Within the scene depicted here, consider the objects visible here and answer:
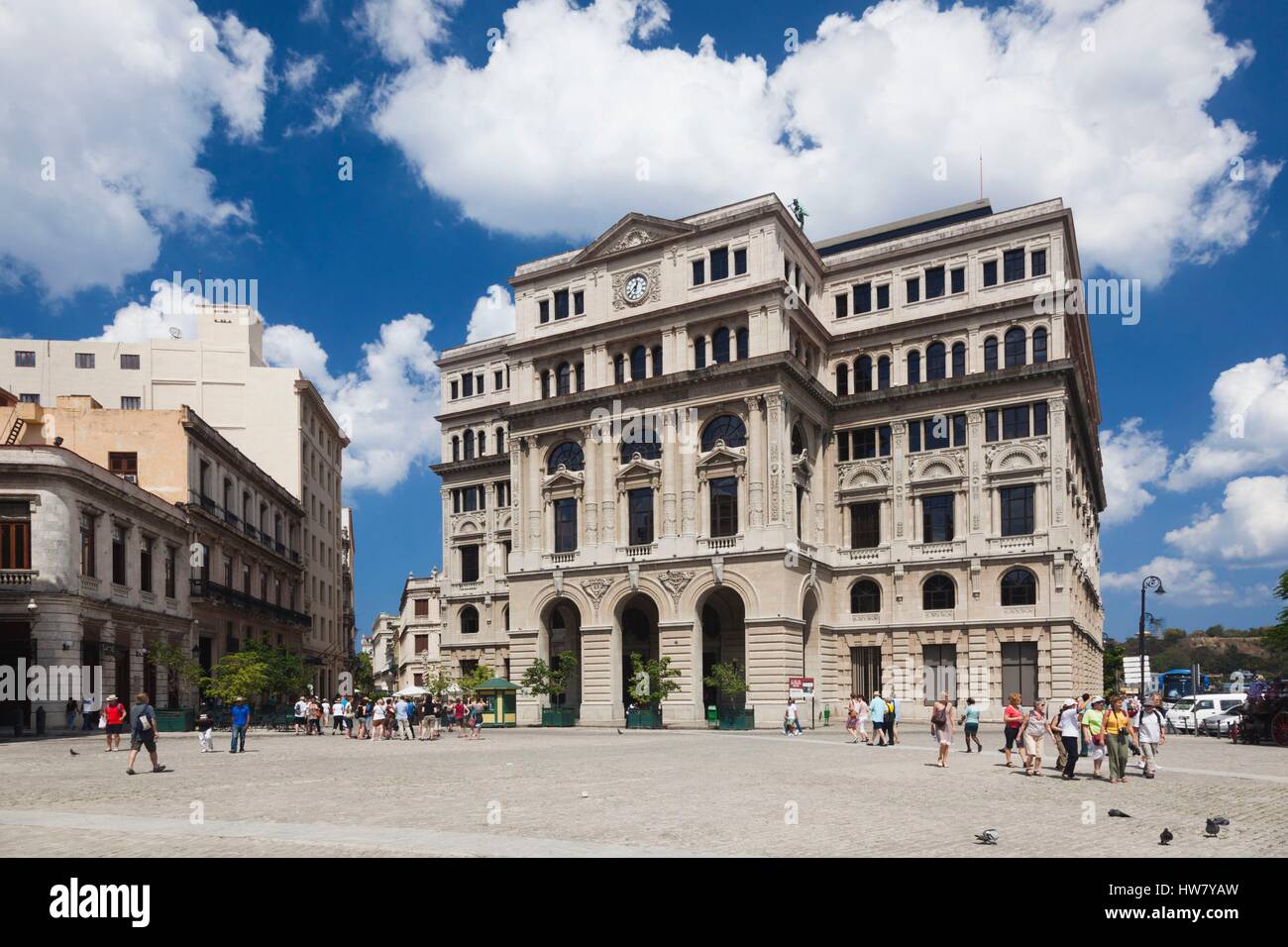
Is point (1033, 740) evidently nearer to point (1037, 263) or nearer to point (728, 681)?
point (728, 681)

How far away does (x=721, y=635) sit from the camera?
2387 inches

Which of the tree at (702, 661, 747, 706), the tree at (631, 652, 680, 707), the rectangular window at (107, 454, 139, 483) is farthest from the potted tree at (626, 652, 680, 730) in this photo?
the rectangular window at (107, 454, 139, 483)

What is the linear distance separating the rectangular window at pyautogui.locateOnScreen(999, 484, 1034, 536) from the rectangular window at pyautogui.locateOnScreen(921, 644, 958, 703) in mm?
6858

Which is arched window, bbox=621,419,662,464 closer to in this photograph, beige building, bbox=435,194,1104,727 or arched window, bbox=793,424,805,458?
beige building, bbox=435,194,1104,727

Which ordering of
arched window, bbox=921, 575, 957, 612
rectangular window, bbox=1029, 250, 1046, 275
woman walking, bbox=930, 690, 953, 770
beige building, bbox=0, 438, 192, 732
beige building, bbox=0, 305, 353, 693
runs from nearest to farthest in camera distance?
woman walking, bbox=930, 690, 953, 770, beige building, bbox=0, 438, 192, 732, rectangular window, bbox=1029, 250, 1046, 275, arched window, bbox=921, 575, 957, 612, beige building, bbox=0, 305, 353, 693

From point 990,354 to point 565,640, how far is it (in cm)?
2850

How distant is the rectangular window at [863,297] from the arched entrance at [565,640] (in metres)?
23.4

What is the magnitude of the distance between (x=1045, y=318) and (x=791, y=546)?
58.1 ft

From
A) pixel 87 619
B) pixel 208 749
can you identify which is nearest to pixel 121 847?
pixel 208 749

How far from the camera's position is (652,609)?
62.5 m

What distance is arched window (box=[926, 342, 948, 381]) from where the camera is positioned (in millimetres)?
60250

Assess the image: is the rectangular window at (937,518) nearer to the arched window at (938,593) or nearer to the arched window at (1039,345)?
the arched window at (938,593)

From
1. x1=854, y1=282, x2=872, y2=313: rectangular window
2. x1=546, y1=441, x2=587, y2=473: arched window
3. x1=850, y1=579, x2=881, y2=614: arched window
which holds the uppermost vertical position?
x1=854, y1=282, x2=872, y2=313: rectangular window
